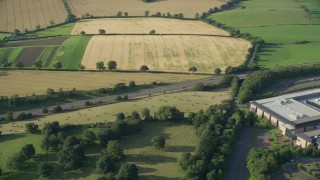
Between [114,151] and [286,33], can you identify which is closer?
[114,151]

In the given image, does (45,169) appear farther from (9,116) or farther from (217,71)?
(217,71)

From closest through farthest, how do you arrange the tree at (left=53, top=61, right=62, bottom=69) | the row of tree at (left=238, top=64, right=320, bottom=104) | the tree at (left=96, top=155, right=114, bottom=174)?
the tree at (left=96, top=155, right=114, bottom=174)
the row of tree at (left=238, top=64, right=320, bottom=104)
the tree at (left=53, top=61, right=62, bottom=69)

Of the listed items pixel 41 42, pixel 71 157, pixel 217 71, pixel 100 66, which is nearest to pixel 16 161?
pixel 71 157

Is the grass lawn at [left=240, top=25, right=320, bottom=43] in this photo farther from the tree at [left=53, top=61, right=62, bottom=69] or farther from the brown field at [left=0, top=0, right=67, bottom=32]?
the brown field at [left=0, top=0, right=67, bottom=32]

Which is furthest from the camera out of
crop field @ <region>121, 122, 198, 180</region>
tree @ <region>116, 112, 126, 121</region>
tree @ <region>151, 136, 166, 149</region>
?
tree @ <region>116, 112, 126, 121</region>

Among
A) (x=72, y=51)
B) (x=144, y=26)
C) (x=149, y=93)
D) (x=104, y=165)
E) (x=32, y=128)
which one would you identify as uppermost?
(x=144, y=26)

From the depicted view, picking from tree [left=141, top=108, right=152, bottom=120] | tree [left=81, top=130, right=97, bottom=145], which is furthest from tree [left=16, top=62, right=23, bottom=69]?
tree [left=81, top=130, right=97, bottom=145]
